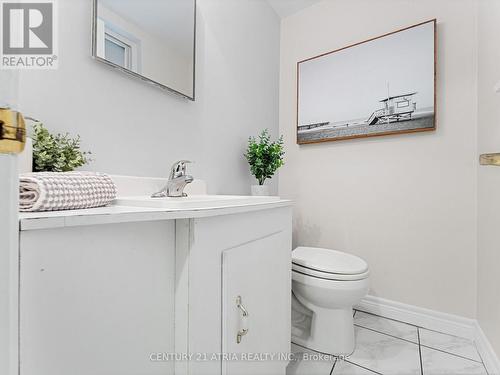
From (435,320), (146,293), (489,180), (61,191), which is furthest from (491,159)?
(435,320)

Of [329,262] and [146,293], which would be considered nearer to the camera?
[146,293]

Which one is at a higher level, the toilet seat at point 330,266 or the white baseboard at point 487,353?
the toilet seat at point 330,266

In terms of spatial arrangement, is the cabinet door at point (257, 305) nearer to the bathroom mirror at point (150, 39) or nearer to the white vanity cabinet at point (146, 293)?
the white vanity cabinet at point (146, 293)

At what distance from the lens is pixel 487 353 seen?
1.26 m

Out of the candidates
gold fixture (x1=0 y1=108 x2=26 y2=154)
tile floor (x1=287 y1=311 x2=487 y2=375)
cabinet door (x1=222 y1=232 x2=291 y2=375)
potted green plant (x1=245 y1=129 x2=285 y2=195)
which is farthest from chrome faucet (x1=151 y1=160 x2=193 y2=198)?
tile floor (x1=287 y1=311 x2=487 y2=375)

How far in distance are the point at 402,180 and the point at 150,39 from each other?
159 cm

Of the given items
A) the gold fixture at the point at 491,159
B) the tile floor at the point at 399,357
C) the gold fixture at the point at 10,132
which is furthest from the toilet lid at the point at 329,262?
the gold fixture at the point at 10,132

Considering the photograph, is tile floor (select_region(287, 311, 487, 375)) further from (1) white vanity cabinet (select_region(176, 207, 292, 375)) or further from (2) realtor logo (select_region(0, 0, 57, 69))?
(2) realtor logo (select_region(0, 0, 57, 69))

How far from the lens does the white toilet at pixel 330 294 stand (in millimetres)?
1252

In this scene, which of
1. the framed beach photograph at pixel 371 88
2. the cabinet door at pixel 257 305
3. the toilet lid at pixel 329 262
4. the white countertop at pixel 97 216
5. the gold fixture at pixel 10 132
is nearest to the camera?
the gold fixture at pixel 10 132

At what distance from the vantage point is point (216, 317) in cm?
71

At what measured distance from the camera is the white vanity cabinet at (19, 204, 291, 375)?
411 millimetres

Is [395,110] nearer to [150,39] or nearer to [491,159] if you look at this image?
[491,159]

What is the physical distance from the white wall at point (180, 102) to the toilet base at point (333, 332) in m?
0.86
